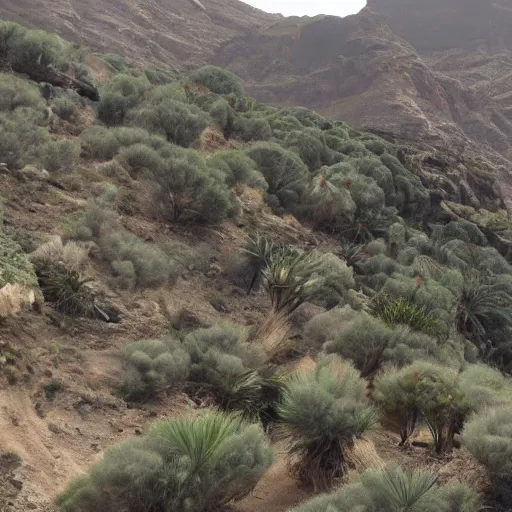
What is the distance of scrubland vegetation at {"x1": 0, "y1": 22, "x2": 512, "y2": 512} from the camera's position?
5.66 m

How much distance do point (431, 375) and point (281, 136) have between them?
2430cm

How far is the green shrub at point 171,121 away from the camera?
2070 cm

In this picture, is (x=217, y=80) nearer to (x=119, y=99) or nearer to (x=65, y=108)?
(x=119, y=99)

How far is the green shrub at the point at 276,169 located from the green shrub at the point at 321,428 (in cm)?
1593

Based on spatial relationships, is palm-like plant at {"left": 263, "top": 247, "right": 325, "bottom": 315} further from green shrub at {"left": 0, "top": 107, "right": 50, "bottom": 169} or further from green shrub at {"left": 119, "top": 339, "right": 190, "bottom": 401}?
green shrub at {"left": 0, "top": 107, "right": 50, "bottom": 169}

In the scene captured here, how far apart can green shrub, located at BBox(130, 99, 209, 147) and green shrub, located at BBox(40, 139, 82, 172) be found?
560cm

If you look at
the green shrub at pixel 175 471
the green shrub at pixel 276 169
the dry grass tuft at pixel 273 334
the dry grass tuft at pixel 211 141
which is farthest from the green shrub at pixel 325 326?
the dry grass tuft at pixel 211 141

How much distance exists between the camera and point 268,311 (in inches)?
557

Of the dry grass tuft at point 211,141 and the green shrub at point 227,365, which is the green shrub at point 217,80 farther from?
the green shrub at point 227,365

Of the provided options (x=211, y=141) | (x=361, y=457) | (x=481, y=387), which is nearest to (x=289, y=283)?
(x=481, y=387)

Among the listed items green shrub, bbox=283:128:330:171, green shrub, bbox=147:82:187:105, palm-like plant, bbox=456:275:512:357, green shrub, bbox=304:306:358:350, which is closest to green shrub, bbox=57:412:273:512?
green shrub, bbox=304:306:358:350

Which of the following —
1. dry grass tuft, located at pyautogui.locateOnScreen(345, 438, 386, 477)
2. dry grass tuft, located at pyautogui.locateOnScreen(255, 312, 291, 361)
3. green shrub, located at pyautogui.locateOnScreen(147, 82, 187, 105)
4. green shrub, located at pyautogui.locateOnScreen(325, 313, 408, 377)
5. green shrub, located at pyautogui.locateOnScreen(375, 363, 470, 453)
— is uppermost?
green shrub, located at pyautogui.locateOnScreen(147, 82, 187, 105)

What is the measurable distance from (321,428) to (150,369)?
9.64ft

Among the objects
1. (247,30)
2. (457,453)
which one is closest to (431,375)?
(457,453)
